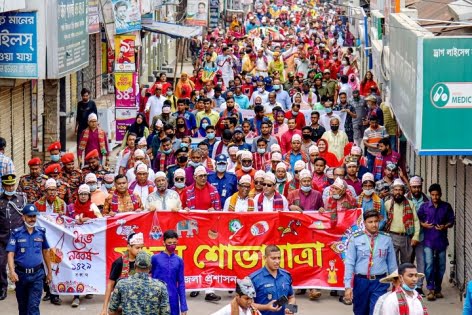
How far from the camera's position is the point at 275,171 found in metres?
18.6

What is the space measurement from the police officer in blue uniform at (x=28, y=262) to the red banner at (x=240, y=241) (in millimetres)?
1945

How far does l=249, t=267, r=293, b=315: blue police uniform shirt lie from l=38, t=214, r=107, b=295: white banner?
14.6 ft

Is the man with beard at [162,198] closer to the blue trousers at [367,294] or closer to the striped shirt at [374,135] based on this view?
the blue trousers at [367,294]

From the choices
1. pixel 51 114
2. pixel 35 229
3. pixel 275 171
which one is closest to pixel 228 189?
pixel 275 171

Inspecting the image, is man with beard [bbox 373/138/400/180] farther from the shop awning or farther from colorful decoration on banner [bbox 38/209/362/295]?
the shop awning

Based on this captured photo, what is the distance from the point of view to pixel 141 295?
37.4 ft

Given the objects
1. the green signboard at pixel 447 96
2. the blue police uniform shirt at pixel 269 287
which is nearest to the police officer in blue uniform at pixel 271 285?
the blue police uniform shirt at pixel 269 287

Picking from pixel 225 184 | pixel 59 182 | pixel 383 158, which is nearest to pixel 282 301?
pixel 59 182

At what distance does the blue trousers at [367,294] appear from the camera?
13875 millimetres

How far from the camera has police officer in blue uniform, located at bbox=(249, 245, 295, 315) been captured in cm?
1218

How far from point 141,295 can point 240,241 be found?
5.14 metres

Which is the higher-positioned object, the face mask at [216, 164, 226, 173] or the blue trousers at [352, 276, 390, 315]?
the face mask at [216, 164, 226, 173]

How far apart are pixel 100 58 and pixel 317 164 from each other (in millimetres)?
19108

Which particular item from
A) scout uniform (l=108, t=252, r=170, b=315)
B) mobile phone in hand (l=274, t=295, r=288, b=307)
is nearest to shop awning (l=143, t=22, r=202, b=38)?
mobile phone in hand (l=274, t=295, r=288, b=307)
